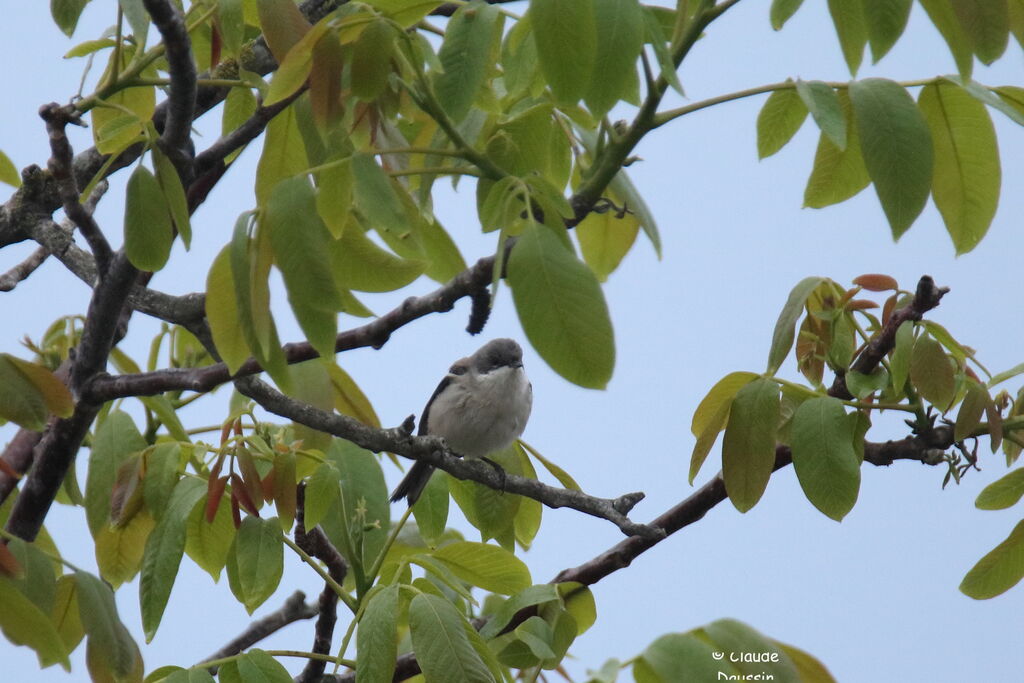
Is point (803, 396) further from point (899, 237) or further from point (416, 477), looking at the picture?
point (416, 477)

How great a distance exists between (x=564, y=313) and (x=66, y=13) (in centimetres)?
180

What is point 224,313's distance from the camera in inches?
85.0

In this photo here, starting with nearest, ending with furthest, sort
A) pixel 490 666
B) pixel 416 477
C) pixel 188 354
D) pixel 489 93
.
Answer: pixel 490 666, pixel 489 93, pixel 188 354, pixel 416 477

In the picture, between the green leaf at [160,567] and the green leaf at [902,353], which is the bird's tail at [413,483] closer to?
the green leaf at [160,567]

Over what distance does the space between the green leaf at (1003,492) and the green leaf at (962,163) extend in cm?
70

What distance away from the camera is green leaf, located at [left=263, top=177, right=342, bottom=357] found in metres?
1.92

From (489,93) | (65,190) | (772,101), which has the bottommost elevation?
(65,190)

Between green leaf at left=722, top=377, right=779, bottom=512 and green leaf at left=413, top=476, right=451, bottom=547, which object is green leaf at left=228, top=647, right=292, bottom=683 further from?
green leaf at left=722, top=377, right=779, bottom=512

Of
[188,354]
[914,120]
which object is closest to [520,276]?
[914,120]

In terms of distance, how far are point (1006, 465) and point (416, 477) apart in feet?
10.3

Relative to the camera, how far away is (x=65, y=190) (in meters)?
2.57

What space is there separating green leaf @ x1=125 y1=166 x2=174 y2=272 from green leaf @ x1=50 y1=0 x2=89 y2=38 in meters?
0.68

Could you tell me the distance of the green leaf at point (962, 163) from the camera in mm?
2484

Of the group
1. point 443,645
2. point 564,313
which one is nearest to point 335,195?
point 564,313
